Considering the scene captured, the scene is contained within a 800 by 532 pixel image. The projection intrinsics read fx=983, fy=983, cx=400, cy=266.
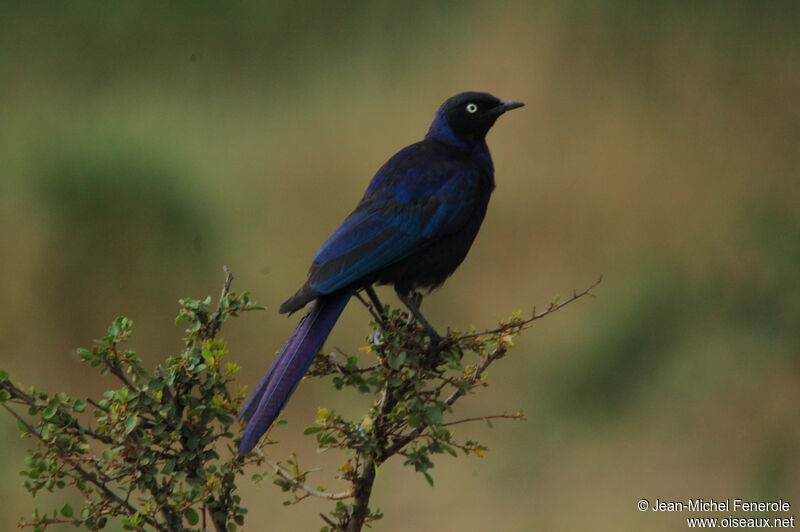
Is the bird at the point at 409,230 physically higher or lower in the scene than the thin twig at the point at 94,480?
higher

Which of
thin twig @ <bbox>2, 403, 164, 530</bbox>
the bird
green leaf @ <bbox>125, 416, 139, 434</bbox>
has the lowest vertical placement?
thin twig @ <bbox>2, 403, 164, 530</bbox>

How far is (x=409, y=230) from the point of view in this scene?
3168mm

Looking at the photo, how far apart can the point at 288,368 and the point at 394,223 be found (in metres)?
0.82

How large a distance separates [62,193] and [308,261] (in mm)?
1532

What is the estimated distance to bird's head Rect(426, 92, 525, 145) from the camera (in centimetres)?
366

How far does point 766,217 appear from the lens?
19.4 feet

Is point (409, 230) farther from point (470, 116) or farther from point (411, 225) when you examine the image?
Answer: point (470, 116)

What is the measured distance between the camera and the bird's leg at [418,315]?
8.79ft

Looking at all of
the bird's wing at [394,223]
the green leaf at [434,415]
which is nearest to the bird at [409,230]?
the bird's wing at [394,223]

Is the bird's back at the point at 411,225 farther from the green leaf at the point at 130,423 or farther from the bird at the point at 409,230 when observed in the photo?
the green leaf at the point at 130,423

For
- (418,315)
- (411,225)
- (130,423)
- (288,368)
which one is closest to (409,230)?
(411,225)

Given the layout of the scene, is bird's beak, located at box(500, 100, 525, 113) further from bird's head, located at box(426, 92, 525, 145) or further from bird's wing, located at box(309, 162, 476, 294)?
bird's wing, located at box(309, 162, 476, 294)

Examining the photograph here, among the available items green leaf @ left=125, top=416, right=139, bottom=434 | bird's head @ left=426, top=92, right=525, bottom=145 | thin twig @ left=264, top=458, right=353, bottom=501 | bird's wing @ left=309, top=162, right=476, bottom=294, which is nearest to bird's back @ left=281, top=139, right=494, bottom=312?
bird's wing @ left=309, top=162, right=476, bottom=294

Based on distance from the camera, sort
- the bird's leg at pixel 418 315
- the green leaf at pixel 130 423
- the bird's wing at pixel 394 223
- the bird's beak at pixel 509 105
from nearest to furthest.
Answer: the green leaf at pixel 130 423
the bird's leg at pixel 418 315
the bird's wing at pixel 394 223
the bird's beak at pixel 509 105
